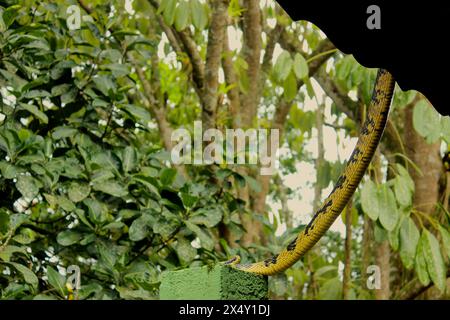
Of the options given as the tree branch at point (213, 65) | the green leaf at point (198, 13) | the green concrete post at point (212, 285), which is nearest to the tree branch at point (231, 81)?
the tree branch at point (213, 65)

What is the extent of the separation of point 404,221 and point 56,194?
197cm

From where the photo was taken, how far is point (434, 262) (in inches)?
171

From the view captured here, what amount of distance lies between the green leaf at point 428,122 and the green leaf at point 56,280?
2000 mm

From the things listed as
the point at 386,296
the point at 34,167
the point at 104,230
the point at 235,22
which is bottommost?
the point at 386,296

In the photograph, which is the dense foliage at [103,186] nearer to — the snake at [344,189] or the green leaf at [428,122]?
the green leaf at [428,122]

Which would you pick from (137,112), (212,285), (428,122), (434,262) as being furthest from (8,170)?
(434,262)

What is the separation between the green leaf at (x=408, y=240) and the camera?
4491mm

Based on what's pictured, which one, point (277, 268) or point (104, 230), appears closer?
point (277, 268)

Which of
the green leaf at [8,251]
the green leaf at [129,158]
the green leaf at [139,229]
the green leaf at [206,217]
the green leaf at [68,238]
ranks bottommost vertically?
the green leaf at [8,251]

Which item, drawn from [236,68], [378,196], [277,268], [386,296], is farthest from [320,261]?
[277,268]

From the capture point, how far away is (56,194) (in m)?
3.79

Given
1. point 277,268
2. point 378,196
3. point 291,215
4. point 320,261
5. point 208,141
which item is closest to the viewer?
point 277,268

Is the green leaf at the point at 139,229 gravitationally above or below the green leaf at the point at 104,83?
below
